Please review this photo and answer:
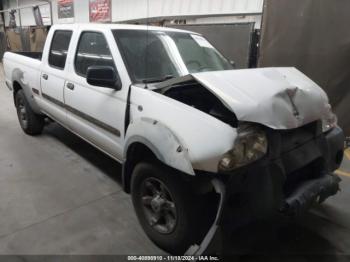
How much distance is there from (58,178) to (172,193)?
1936 mm

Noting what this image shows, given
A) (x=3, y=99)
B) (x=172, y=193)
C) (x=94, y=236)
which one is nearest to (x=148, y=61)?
(x=172, y=193)

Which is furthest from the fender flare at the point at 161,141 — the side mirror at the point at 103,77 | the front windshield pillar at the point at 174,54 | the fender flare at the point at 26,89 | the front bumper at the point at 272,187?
the fender flare at the point at 26,89

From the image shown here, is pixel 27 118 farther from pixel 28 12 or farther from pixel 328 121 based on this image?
pixel 28 12

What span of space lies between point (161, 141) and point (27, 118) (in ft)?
11.3

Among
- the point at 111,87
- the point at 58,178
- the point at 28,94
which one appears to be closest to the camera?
the point at 111,87

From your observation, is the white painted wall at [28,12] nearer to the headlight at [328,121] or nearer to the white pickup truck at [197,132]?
the white pickup truck at [197,132]

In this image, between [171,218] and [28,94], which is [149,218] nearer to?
[171,218]

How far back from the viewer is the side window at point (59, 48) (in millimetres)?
3569

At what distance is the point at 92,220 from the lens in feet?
8.96

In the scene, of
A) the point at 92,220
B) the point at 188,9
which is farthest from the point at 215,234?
the point at 188,9

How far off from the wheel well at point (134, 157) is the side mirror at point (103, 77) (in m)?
Answer: 0.58

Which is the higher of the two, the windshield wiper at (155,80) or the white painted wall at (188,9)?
the white painted wall at (188,9)

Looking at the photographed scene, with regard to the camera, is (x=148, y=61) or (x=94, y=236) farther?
(x=148, y=61)

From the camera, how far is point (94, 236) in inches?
99.1
